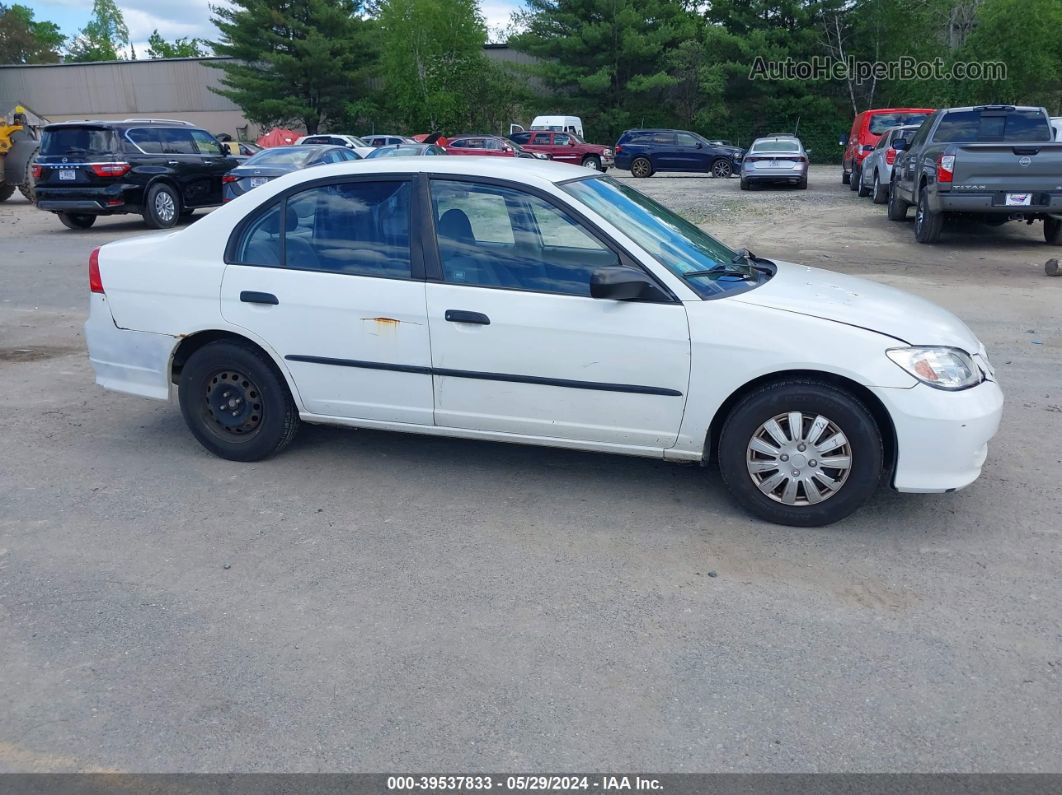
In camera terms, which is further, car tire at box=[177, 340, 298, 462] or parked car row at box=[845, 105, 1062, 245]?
parked car row at box=[845, 105, 1062, 245]

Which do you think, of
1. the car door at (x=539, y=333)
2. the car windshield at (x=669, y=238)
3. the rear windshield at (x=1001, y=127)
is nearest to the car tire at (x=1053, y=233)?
the rear windshield at (x=1001, y=127)

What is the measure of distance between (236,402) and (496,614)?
7.64 feet

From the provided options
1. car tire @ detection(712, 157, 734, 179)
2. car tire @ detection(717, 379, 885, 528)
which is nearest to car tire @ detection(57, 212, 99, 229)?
car tire @ detection(717, 379, 885, 528)

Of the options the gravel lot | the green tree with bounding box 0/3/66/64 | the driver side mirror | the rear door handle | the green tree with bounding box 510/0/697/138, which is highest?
the green tree with bounding box 0/3/66/64

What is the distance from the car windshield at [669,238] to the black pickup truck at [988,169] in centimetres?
892

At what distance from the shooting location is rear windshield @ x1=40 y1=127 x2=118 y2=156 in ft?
54.2

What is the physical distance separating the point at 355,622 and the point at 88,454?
277 cm

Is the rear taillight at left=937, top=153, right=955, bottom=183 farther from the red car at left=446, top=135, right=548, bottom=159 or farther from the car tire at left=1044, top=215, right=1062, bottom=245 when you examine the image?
the red car at left=446, top=135, right=548, bottom=159

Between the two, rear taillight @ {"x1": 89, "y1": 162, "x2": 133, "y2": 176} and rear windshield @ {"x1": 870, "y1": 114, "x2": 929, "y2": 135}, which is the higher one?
rear windshield @ {"x1": 870, "y1": 114, "x2": 929, "y2": 135}

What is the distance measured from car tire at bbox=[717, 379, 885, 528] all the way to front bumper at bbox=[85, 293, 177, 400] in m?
3.13

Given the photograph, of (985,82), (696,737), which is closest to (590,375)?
(696,737)

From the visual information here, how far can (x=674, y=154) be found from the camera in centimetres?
3281

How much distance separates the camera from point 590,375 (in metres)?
4.62

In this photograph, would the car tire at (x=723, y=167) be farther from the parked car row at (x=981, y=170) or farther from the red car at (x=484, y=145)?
the parked car row at (x=981, y=170)
